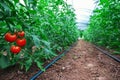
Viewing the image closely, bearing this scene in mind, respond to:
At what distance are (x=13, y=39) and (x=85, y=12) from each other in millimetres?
14096

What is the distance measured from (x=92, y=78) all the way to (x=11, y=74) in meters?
1.19

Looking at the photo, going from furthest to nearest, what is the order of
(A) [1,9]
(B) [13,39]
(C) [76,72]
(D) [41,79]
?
(C) [76,72] → (D) [41,79] → (A) [1,9] → (B) [13,39]

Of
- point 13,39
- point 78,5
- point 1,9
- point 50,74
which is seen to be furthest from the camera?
point 78,5

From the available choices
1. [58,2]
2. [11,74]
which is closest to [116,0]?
[58,2]

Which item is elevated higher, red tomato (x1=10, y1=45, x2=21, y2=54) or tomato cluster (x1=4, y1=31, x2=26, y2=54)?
tomato cluster (x1=4, y1=31, x2=26, y2=54)

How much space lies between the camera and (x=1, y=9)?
133cm

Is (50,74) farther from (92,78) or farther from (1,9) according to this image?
(1,9)

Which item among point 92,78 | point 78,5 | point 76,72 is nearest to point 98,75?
point 92,78

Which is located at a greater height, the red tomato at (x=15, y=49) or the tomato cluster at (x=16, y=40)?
the tomato cluster at (x=16, y=40)

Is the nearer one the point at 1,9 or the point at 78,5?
the point at 1,9

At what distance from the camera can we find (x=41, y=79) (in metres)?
2.41

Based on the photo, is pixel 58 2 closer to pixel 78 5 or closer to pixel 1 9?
pixel 1 9

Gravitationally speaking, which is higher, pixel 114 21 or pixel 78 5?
pixel 78 5

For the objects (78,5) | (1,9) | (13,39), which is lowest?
(13,39)
